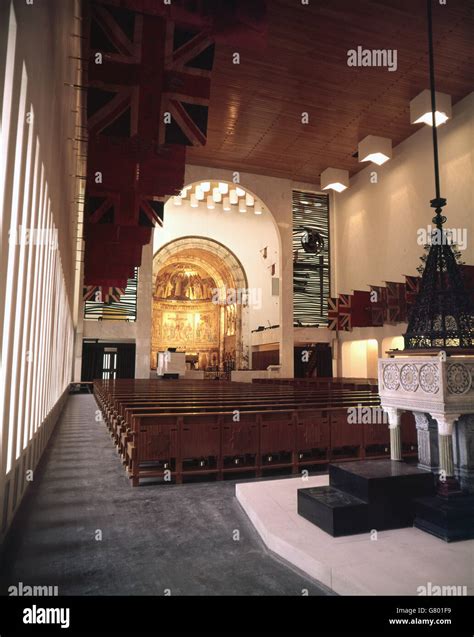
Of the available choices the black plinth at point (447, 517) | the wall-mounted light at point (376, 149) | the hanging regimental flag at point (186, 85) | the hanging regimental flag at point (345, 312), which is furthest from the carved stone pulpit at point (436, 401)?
the wall-mounted light at point (376, 149)

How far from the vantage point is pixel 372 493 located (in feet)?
8.93

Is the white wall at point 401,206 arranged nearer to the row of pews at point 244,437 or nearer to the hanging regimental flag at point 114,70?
the row of pews at point 244,437

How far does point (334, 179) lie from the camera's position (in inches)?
676

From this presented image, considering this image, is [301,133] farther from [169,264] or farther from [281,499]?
[281,499]

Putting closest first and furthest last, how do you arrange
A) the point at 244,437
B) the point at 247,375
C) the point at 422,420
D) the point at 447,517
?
the point at 447,517
the point at 422,420
the point at 244,437
the point at 247,375

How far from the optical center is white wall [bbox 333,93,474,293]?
12.1 metres

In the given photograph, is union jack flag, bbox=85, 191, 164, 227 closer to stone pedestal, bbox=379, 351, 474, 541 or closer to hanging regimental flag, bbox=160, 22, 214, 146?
hanging regimental flag, bbox=160, 22, 214, 146

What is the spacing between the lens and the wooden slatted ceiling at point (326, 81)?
995 centimetres

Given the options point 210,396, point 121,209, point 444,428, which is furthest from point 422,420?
point 121,209

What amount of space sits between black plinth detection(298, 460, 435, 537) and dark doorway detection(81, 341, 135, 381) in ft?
53.4

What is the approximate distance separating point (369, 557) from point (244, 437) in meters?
2.44

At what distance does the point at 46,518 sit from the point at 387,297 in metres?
12.4

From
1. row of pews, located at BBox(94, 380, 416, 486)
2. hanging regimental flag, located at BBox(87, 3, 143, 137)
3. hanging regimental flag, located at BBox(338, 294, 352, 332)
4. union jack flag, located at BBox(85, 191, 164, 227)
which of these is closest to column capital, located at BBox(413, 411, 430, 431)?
row of pews, located at BBox(94, 380, 416, 486)

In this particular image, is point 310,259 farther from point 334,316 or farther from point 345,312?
point 345,312
